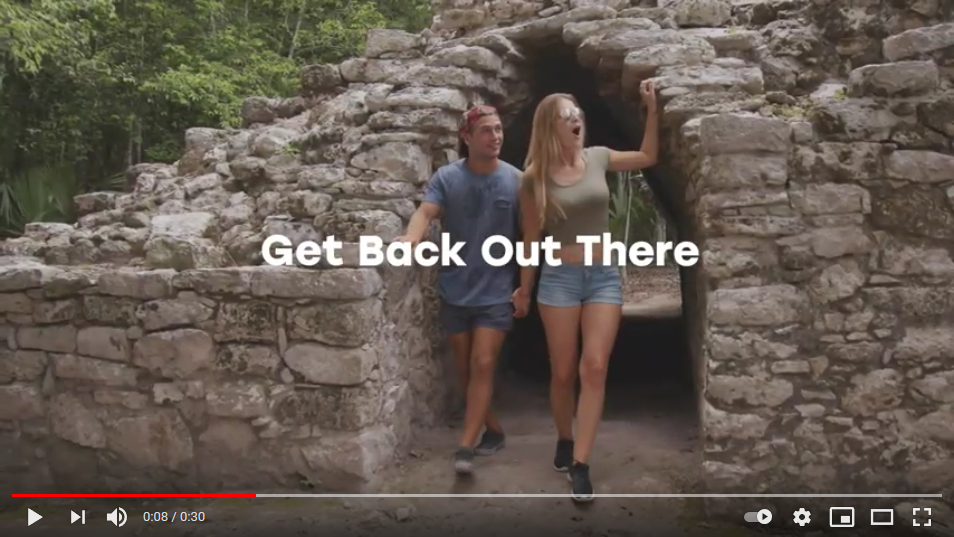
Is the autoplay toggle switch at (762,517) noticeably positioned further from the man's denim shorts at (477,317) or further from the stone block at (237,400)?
the stone block at (237,400)

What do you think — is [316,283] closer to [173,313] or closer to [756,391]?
[173,313]

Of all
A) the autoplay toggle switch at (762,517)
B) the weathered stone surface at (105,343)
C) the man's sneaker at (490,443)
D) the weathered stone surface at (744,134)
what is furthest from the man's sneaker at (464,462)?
the weathered stone surface at (744,134)

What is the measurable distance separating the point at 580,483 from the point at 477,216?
4.75ft

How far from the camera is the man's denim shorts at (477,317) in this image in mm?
4172

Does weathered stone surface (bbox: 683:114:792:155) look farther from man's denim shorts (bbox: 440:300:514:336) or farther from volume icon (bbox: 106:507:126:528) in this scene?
volume icon (bbox: 106:507:126:528)

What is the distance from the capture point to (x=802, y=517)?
3596 mm

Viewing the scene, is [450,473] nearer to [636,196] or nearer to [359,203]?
[359,203]

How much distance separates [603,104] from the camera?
21.0 ft

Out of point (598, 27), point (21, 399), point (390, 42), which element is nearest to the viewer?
point (21, 399)

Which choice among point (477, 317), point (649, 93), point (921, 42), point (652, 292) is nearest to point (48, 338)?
point (477, 317)

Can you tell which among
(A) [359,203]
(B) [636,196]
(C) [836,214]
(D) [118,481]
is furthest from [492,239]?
(B) [636,196]

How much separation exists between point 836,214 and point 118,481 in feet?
12.5

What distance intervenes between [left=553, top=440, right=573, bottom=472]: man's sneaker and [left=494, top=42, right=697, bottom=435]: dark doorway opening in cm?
102

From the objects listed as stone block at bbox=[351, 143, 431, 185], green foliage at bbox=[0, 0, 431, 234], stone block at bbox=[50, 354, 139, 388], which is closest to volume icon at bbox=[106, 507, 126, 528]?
stone block at bbox=[50, 354, 139, 388]
